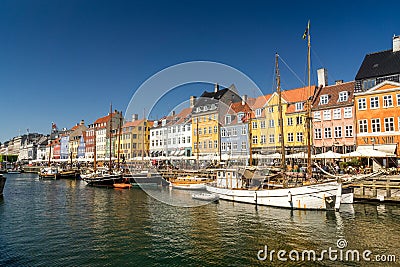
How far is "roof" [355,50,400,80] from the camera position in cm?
3822

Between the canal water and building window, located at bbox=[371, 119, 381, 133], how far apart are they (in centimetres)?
1692

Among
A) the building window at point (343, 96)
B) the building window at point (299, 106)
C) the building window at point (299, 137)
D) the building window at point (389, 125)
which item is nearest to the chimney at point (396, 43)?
the building window at point (343, 96)

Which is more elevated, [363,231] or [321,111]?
[321,111]

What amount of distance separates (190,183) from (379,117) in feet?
87.5

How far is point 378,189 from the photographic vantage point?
26.7 meters

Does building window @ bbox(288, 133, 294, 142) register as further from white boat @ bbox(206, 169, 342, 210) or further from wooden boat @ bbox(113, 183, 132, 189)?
wooden boat @ bbox(113, 183, 132, 189)

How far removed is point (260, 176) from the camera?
30.0 metres

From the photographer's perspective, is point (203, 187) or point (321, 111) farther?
point (321, 111)

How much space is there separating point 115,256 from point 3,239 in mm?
7734

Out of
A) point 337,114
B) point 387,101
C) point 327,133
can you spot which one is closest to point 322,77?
point 337,114

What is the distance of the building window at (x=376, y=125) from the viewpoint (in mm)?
38031

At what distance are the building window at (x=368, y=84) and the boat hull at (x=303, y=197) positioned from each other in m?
23.4

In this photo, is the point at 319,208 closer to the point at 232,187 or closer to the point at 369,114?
the point at 232,187

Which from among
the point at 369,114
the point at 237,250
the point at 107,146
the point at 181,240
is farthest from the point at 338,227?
the point at 107,146
